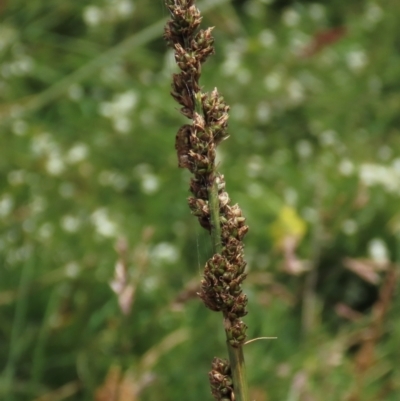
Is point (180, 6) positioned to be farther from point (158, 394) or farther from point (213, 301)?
point (158, 394)

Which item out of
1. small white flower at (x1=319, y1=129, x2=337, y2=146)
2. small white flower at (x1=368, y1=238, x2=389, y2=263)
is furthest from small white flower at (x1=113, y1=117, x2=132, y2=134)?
small white flower at (x1=368, y1=238, x2=389, y2=263)

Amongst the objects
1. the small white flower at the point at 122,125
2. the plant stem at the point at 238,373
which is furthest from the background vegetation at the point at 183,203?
the plant stem at the point at 238,373

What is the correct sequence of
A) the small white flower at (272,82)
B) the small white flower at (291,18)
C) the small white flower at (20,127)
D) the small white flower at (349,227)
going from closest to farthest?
the small white flower at (349,227) → the small white flower at (20,127) → the small white flower at (272,82) → the small white flower at (291,18)

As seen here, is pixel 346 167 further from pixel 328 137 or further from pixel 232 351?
pixel 232 351

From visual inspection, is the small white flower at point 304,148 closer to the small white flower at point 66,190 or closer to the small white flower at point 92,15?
the small white flower at point 66,190

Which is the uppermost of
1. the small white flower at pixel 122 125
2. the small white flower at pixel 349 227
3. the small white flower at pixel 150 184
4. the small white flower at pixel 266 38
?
the small white flower at pixel 266 38

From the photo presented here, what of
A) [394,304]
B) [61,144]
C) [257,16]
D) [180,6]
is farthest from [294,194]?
[180,6]

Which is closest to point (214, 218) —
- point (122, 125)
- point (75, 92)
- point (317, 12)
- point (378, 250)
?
point (378, 250)

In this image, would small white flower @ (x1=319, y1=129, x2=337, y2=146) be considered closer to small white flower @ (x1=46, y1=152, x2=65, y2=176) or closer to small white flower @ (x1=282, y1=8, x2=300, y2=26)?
small white flower @ (x1=282, y1=8, x2=300, y2=26)
